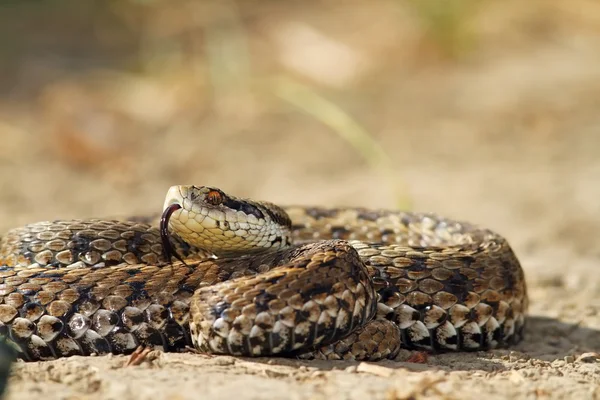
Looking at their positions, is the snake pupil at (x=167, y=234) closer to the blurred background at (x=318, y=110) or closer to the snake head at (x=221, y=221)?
the snake head at (x=221, y=221)

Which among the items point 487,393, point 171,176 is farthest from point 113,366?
point 171,176

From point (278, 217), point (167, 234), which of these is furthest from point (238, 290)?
point (278, 217)

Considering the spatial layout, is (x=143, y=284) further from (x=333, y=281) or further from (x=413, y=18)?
(x=413, y=18)

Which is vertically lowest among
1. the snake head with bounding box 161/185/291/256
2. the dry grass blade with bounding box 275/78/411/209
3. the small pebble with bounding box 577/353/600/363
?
the small pebble with bounding box 577/353/600/363

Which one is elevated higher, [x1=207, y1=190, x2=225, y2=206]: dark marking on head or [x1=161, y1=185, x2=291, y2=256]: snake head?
[x1=207, y1=190, x2=225, y2=206]: dark marking on head

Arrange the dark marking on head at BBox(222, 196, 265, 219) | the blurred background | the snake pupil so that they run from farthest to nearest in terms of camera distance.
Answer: the blurred background → the dark marking on head at BBox(222, 196, 265, 219) → the snake pupil

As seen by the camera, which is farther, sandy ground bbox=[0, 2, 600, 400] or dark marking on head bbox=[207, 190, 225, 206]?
sandy ground bbox=[0, 2, 600, 400]

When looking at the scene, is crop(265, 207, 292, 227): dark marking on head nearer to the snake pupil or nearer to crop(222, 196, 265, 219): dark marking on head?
crop(222, 196, 265, 219): dark marking on head

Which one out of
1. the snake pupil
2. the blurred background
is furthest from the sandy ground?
the snake pupil

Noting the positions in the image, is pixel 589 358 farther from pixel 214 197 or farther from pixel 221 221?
pixel 214 197
